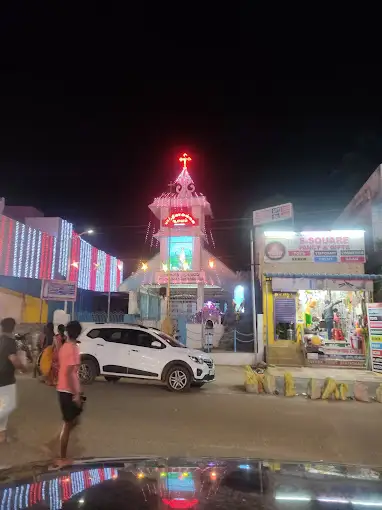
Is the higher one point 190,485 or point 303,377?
point 190,485

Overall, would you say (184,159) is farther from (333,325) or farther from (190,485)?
(190,485)

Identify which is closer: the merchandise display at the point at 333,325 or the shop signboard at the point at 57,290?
the merchandise display at the point at 333,325

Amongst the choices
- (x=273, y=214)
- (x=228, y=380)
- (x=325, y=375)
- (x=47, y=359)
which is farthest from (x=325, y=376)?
(x=47, y=359)

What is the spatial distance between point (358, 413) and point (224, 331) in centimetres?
1312

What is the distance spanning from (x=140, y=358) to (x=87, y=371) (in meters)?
1.59

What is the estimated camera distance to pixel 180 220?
2648 centimetres

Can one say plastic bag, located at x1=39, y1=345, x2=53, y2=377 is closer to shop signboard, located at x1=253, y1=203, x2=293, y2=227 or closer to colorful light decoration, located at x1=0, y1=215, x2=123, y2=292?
colorful light decoration, located at x1=0, y1=215, x2=123, y2=292

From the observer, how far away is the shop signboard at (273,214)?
19719 mm

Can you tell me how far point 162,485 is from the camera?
2.49 m

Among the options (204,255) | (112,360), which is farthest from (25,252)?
(112,360)

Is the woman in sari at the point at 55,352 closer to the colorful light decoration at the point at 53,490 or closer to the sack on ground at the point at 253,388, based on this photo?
the sack on ground at the point at 253,388

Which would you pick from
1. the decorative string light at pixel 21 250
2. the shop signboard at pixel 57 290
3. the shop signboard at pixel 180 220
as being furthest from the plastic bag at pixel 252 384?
the shop signboard at pixel 180 220

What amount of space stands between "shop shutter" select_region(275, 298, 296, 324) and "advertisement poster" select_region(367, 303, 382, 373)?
3157 mm

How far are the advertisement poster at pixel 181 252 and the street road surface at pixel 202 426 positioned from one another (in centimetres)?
1537
